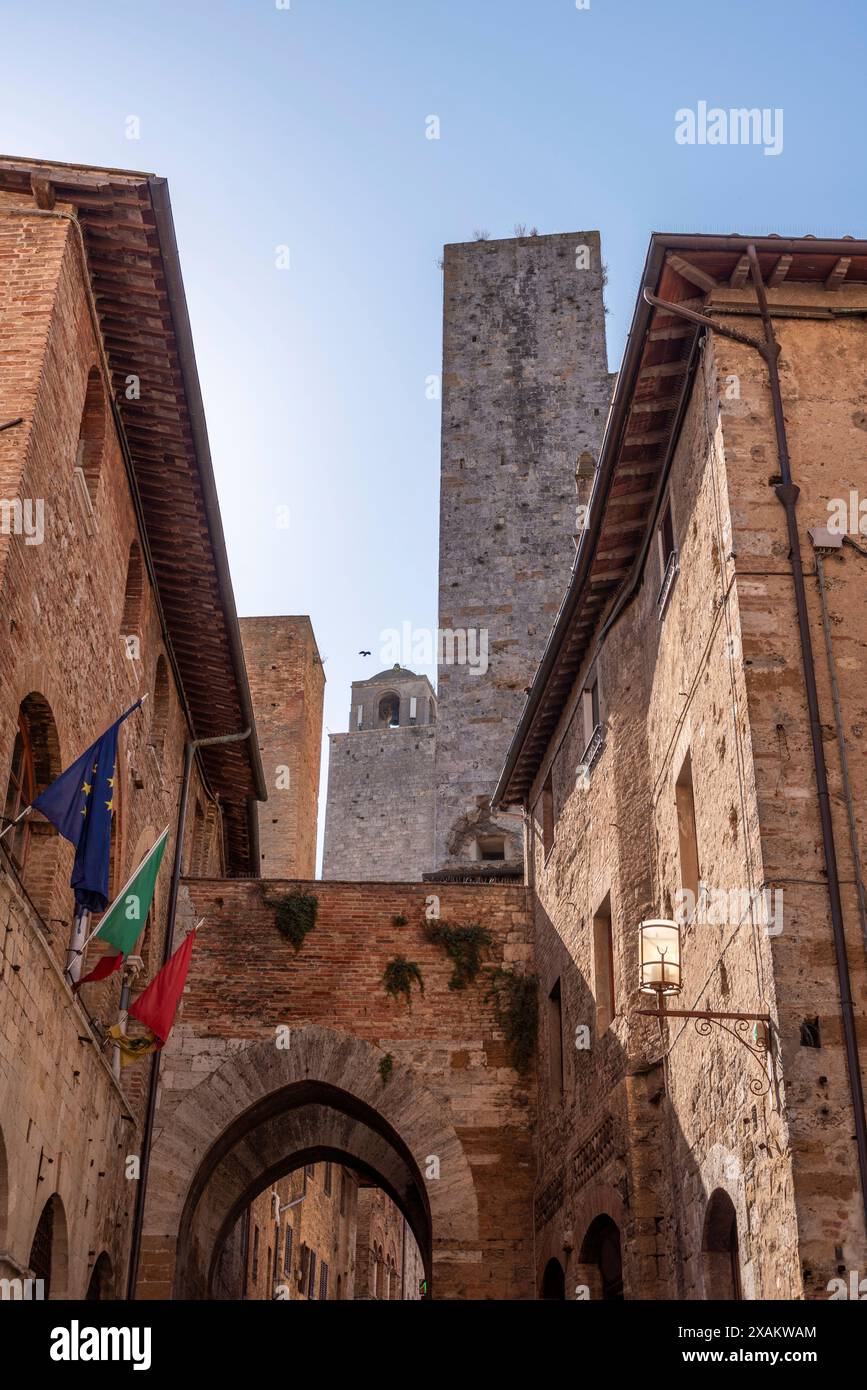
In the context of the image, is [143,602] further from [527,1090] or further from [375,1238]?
[375,1238]

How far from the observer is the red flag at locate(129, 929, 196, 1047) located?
11125mm

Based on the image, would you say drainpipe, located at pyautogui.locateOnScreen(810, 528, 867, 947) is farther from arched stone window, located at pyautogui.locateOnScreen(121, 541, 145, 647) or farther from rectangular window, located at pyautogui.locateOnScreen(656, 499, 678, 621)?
arched stone window, located at pyautogui.locateOnScreen(121, 541, 145, 647)

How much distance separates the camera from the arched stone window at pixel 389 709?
43.7 meters

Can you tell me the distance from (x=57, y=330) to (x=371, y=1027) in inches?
A: 323

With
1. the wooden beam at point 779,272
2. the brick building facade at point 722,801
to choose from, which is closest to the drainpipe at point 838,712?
the brick building facade at point 722,801

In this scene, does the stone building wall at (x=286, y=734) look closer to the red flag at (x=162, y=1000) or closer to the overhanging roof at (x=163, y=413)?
the overhanging roof at (x=163, y=413)

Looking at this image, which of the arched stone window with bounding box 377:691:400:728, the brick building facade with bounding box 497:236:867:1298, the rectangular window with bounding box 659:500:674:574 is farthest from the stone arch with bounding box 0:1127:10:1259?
the arched stone window with bounding box 377:691:400:728

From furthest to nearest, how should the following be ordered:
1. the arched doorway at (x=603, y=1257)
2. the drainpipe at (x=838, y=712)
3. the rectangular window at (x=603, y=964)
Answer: the rectangular window at (x=603, y=964) < the arched doorway at (x=603, y=1257) < the drainpipe at (x=838, y=712)

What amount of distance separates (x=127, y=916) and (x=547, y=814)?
6365 mm

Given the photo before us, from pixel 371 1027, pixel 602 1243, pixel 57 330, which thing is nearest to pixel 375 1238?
pixel 371 1027

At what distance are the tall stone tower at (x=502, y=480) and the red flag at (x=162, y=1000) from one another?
26.3 feet

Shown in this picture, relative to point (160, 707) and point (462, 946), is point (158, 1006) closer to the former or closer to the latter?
point (160, 707)

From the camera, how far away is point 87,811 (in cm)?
936

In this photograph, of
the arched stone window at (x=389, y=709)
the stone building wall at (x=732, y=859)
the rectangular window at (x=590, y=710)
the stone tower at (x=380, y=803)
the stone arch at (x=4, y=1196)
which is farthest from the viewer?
the arched stone window at (x=389, y=709)
